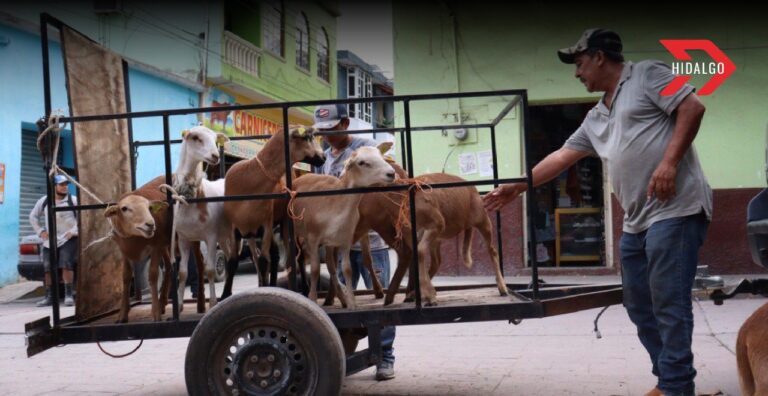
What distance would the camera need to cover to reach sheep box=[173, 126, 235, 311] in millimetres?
4840

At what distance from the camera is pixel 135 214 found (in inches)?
175

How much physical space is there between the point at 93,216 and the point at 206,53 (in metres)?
15.9

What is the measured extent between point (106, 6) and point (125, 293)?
54.3 ft

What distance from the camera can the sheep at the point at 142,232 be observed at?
4434mm

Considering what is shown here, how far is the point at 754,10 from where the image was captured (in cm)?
1201

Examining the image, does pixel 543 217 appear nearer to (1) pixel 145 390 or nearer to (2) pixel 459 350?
(2) pixel 459 350

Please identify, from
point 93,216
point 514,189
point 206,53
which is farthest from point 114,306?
point 206,53

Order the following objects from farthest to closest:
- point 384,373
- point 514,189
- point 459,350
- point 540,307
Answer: point 459,350
point 384,373
point 514,189
point 540,307

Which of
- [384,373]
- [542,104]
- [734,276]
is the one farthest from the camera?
[542,104]

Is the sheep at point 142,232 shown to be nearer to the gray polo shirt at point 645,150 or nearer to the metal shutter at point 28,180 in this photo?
the gray polo shirt at point 645,150

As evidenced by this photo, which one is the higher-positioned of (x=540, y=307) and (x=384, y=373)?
(x=540, y=307)

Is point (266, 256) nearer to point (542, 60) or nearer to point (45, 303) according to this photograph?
point (45, 303)

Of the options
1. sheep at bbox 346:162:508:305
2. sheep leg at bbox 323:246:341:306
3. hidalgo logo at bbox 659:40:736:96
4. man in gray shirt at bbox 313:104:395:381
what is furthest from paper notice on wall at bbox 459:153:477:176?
sheep leg at bbox 323:246:341:306

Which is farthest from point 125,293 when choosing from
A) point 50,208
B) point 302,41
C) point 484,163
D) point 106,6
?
point 302,41
